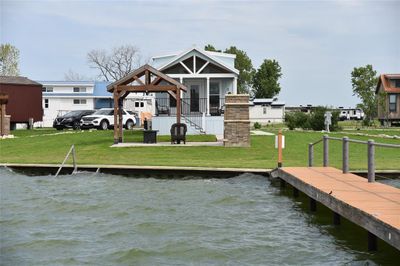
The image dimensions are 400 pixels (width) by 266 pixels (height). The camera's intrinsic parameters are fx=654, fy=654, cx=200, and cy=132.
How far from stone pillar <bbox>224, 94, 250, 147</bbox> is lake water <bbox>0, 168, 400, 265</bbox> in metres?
8.30

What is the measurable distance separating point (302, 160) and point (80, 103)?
47322mm

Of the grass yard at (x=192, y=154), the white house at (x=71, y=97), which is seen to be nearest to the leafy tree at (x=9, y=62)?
the white house at (x=71, y=97)

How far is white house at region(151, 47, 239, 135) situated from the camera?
115 ft

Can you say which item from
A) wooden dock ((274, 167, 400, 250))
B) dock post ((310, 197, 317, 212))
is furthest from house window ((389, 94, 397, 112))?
dock post ((310, 197, 317, 212))

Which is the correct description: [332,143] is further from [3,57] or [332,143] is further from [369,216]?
[3,57]

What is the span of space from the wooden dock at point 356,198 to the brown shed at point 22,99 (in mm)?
39263

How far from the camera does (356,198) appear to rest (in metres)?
11.2

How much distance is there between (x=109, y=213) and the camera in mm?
13516

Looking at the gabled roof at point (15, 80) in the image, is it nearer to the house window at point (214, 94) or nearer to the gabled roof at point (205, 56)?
the gabled roof at point (205, 56)

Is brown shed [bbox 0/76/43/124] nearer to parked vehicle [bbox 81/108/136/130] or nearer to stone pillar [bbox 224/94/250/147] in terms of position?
parked vehicle [bbox 81/108/136/130]

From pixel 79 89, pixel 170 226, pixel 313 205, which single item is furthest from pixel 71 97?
pixel 170 226

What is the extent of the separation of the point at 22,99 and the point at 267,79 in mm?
46409

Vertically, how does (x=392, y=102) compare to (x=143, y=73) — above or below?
below

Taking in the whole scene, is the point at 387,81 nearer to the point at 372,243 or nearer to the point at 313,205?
the point at 313,205
